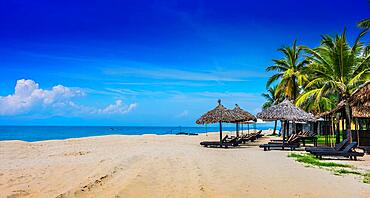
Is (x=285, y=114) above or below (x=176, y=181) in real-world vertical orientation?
above

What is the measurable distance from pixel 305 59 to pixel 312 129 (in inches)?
594

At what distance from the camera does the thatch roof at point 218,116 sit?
19969 mm

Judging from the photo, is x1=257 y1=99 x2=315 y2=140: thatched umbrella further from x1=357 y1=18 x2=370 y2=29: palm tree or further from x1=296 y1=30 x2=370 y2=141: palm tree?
x1=357 y1=18 x2=370 y2=29: palm tree

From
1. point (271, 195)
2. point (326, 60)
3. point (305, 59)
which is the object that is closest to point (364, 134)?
point (326, 60)

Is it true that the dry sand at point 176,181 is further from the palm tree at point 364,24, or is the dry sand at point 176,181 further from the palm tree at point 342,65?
the palm tree at point 364,24

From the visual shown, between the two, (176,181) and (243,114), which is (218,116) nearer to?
(243,114)

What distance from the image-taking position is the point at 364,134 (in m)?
18.4

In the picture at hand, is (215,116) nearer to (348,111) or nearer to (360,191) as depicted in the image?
(348,111)

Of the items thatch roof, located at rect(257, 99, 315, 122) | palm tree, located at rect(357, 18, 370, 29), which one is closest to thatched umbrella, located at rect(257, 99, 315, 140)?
thatch roof, located at rect(257, 99, 315, 122)

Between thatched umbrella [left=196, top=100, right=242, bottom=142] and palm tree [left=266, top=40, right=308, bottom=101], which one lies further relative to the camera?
palm tree [left=266, top=40, right=308, bottom=101]

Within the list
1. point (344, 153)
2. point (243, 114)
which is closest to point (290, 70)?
point (243, 114)

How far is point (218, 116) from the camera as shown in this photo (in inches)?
794

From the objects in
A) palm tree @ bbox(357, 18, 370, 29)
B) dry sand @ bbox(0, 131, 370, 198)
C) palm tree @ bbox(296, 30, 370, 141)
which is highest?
palm tree @ bbox(357, 18, 370, 29)

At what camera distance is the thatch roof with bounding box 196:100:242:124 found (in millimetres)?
19969
